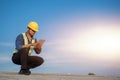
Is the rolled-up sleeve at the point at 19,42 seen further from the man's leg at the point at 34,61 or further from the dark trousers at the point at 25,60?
the man's leg at the point at 34,61

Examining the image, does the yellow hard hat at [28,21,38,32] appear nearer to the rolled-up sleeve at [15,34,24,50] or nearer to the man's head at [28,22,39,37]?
the man's head at [28,22,39,37]

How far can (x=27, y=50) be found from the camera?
9.60 metres

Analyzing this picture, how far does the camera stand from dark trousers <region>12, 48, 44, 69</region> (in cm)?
963

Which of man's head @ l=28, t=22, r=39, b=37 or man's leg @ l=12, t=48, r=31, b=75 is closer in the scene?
man's leg @ l=12, t=48, r=31, b=75

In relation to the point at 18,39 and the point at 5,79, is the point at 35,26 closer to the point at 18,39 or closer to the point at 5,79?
the point at 18,39

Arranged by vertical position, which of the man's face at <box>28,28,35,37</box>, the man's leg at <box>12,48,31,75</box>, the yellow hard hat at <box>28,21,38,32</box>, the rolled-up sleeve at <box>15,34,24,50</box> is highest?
the yellow hard hat at <box>28,21,38,32</box>

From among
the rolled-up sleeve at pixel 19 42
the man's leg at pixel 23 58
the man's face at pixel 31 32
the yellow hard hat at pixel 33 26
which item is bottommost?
the man's leg at pixel 23 58

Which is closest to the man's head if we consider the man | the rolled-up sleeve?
the man

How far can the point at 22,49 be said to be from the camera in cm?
956

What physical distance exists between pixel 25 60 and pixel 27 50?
36 cm

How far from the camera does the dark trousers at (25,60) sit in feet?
31.6

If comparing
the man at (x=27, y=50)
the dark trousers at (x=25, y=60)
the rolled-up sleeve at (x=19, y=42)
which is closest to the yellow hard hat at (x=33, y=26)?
the man at (x=27, y=50)

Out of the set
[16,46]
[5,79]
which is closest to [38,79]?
[5,79]

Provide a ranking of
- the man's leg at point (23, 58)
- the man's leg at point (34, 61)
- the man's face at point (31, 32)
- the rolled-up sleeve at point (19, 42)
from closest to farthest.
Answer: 1. the man's leg at point (23, 58)
2. the rolled-up sleeve at point (19, 42)
3. the man's face at point (31, 32)
4. the man's leg at point (34, 61)
